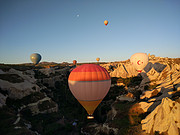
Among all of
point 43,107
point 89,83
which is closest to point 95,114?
point 43,107

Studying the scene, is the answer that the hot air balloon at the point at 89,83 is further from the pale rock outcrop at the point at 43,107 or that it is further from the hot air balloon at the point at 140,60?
the hot air balloon at the point at 140,60

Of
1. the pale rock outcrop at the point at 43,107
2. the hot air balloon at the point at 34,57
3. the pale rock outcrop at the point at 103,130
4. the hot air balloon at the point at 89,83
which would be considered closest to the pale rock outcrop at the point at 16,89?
the pale rock outcrop at the point at 43,107

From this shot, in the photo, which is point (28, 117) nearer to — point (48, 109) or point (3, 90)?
point (48, 109)

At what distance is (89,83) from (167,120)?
10.9 meters

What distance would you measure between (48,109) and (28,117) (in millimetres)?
5550

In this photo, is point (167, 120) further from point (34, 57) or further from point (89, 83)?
point (34, 57)

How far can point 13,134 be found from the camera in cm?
1509

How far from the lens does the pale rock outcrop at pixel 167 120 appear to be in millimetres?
12259

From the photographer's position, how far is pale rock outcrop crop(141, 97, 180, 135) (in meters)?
12.3

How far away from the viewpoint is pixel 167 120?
13211 millimetres

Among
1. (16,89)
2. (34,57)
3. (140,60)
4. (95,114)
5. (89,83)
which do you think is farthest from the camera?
(34,57)

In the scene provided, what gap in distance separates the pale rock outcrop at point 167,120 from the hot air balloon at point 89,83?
7994mm

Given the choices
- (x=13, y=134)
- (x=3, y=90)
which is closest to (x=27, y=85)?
(x=3, y=90)

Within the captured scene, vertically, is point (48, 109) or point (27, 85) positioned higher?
point (27, 85)
